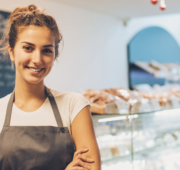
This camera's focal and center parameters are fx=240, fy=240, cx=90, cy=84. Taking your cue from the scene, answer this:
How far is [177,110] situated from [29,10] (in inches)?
67.6

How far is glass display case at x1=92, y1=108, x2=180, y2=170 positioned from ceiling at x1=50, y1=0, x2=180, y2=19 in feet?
5.78

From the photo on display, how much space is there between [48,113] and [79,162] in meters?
0.27

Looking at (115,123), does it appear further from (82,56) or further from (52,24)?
(82,56)

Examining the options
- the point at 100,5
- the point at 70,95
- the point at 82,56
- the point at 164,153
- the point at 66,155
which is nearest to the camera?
the point at 66,155

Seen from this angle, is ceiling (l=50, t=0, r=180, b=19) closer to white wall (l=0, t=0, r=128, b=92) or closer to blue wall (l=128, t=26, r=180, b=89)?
white wall (l=0, t=0, r=128, b=92)

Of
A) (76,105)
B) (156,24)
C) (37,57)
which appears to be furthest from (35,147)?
(156,24)

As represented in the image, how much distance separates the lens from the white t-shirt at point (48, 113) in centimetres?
109

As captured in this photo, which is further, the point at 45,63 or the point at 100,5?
the point at 100,5

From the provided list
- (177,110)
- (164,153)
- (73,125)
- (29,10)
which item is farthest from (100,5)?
(73,125)

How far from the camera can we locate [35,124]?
1.09 meters

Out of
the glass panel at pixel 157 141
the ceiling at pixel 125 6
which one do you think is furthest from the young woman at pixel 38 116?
the ceiling at pixel 125 6

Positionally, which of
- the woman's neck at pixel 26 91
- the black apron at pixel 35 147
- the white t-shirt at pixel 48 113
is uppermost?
the woman's neck at pixel 26 91

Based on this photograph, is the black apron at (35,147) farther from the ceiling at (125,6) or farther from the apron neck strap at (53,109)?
the ceiling at (125,6)

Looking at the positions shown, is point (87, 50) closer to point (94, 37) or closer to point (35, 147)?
point (94, 37)
